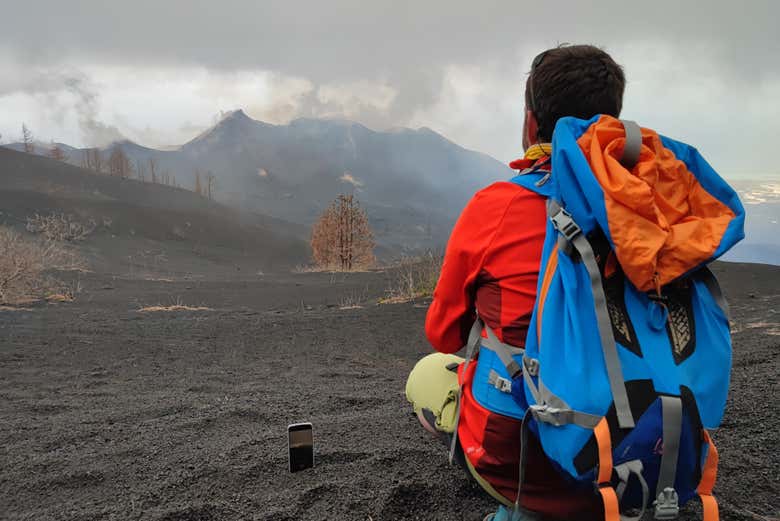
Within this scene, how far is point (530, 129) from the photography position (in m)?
1.63

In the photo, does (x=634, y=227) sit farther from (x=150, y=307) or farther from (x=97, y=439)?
(x=150, y=307)

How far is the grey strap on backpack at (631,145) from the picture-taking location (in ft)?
4.28

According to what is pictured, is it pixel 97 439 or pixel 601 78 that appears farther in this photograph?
pixel 97 439

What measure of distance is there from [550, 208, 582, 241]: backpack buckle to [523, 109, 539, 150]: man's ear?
1.34ft

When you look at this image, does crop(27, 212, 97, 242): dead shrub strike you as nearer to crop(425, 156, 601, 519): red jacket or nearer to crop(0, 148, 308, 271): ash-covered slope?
crop(0, 148, 308, 271): ash-covered slope

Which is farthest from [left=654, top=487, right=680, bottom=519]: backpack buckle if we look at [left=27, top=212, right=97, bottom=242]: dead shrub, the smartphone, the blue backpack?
[left=27, top=212, right=97, bottom=242]: dead shrub

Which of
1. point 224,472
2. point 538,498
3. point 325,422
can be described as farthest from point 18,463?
point 538,498

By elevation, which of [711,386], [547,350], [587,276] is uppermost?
[587,276]

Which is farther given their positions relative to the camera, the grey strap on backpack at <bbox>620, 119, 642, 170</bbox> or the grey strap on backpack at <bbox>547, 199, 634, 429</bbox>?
the grey strap on backpack at <bbox>620, 119, 642, 170</bbox>

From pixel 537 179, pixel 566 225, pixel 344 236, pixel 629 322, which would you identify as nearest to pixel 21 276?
pixel 537 179

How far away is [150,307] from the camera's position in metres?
8.95

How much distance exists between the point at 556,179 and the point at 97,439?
260cm

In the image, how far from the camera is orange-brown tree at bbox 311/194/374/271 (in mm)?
21766

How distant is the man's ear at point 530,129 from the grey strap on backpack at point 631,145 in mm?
315
